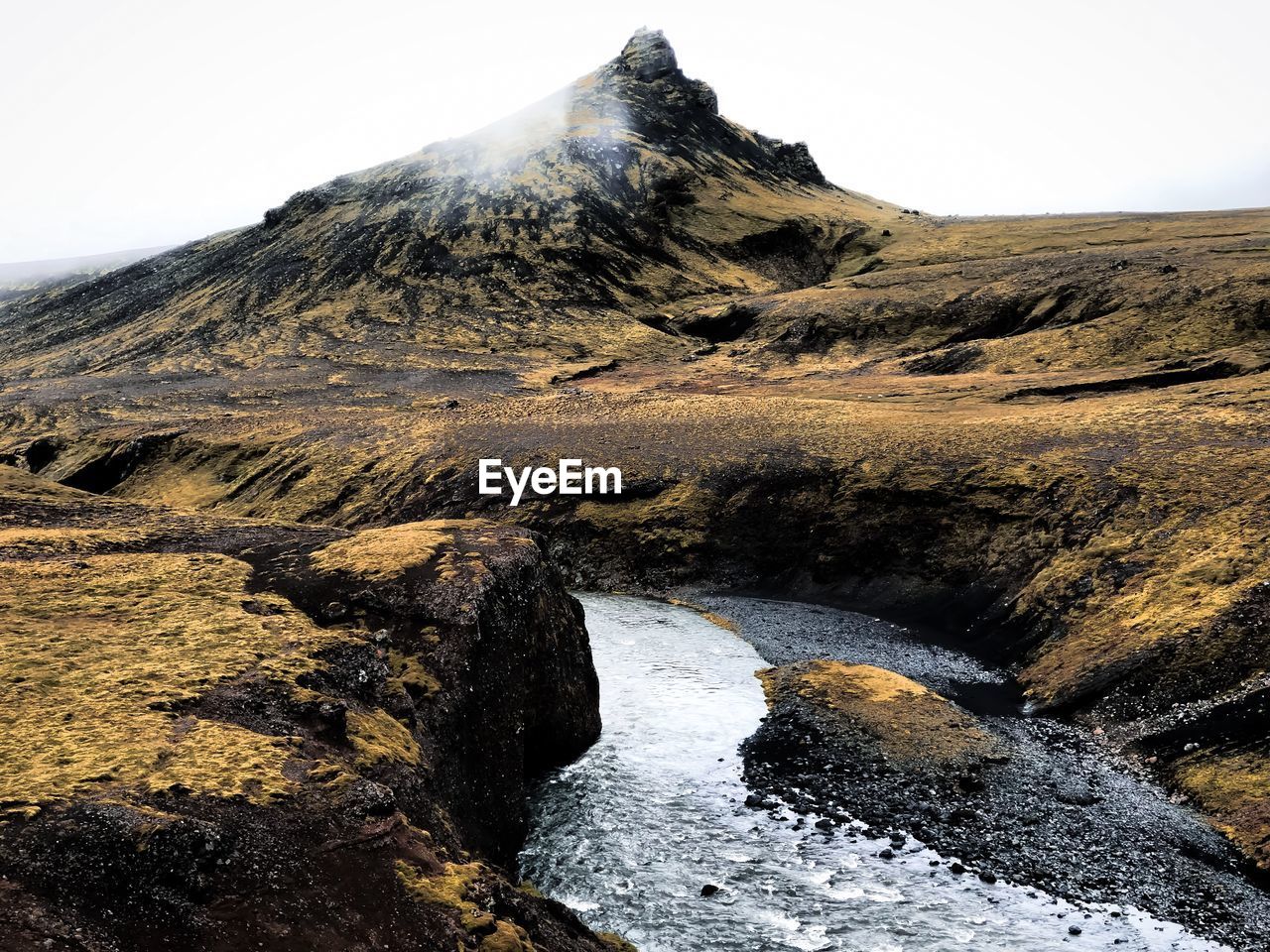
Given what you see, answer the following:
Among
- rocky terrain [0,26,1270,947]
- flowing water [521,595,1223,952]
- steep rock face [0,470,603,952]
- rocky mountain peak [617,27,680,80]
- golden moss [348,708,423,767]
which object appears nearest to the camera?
steep rock face [0,470,603,952]

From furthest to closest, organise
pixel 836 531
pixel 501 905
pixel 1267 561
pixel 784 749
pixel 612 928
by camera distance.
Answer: pixel 836 531 < pixel 1267 561 < pixel 784 749 < pixel 612 928 < pixel 501 905

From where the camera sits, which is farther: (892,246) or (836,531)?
(892,246)

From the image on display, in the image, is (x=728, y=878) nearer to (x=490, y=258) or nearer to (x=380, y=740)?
(x=380, y=740)

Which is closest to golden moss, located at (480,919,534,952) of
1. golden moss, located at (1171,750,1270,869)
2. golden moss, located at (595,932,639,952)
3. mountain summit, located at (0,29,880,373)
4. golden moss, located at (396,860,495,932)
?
golden moss, located at (396,860,495,932)

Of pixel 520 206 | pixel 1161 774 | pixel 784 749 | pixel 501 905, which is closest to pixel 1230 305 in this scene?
pixel 1161 774

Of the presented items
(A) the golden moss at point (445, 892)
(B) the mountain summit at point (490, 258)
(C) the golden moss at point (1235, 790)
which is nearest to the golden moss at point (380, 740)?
(A) the golden moss at point (445, 892)

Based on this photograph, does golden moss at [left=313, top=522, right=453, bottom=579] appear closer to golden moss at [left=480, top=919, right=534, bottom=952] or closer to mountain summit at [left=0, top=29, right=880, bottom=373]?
golden moss at [left=480, top=919, right=534, bottom=952]

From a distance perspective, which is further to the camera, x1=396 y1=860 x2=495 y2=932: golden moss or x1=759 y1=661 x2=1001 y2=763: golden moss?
x1=759 y1=661 x2=1001 y2=763: golden moss

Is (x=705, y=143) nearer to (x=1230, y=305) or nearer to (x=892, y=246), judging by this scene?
(x=892, y=246)
